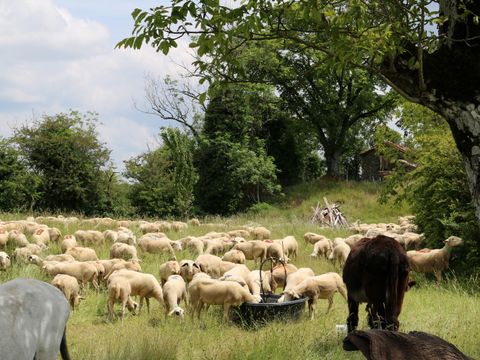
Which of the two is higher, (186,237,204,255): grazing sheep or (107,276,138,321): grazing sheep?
(186,237,204,255): grazing sheep

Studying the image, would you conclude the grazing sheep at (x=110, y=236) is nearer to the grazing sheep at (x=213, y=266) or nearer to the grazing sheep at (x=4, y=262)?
the grazing sheep at (x=4, y=262)

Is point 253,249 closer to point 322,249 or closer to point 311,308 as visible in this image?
point 322,249

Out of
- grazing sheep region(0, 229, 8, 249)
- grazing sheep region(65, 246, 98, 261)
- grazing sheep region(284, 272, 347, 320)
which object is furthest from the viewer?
grazing sheep region(0, 229, 8, 249)

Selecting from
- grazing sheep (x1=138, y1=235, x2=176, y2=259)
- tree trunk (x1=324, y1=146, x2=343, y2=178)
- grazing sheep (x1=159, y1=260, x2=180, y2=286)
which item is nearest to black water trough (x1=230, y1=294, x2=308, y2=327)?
grazing sheep (x1=159, y1=260, x2=180, y2=286)

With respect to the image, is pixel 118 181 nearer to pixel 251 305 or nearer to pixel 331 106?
pixel 331 106

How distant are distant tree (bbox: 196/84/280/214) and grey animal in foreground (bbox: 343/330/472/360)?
36.5m

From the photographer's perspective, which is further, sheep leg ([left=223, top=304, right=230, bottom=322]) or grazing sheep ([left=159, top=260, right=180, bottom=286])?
grazing sheep ([left=159, top=260, right=180, bottom=286])

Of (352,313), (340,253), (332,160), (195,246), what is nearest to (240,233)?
(195,246)

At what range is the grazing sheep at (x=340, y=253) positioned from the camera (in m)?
15.8

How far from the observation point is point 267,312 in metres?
9.38

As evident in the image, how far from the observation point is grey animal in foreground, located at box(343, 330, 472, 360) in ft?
12.1

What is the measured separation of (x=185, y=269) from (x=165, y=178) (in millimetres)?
30551

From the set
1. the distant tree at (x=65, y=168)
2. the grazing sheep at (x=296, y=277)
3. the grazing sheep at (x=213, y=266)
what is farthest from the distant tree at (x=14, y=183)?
the grazing sheep at (x=296, y=277)

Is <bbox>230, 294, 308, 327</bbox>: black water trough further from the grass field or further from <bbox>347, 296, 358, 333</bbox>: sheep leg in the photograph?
<bbox>347, 296, 358, 333</bbox>: sheep leg
